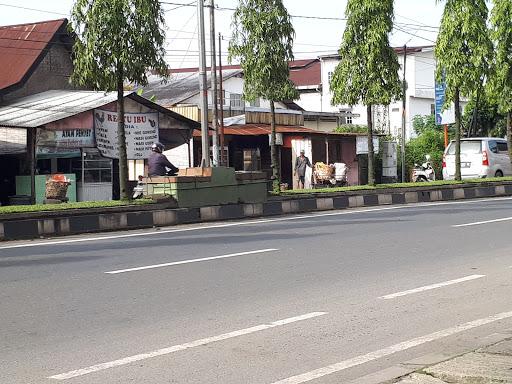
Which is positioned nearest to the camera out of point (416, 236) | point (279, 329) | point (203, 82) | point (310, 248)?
point (279, 329)

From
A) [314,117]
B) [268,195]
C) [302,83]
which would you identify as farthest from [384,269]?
[302,83]

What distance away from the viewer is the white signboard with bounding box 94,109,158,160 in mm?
24094

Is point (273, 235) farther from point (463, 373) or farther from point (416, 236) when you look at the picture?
point (463, 373)

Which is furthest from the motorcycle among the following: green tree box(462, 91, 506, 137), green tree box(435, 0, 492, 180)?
green tree box(435, 0, 492, 180)

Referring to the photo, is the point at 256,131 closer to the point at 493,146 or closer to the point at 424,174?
the point at 424,174

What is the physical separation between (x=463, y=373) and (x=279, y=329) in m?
2.04

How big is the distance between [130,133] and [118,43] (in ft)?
26.0

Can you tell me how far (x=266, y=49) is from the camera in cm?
2247

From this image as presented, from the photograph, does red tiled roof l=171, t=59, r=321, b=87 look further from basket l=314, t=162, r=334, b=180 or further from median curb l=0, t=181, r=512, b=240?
median curb l=0, t=181, r=512, b=240

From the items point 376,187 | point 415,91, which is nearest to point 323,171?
point 376,187

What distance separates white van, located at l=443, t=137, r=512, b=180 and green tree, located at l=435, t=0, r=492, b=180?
3536 millimetres

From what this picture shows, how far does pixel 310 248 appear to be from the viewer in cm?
1227

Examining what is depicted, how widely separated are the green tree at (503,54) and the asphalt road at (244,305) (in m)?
17.6

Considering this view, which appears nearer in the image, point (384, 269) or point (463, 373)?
point (463, 373)
